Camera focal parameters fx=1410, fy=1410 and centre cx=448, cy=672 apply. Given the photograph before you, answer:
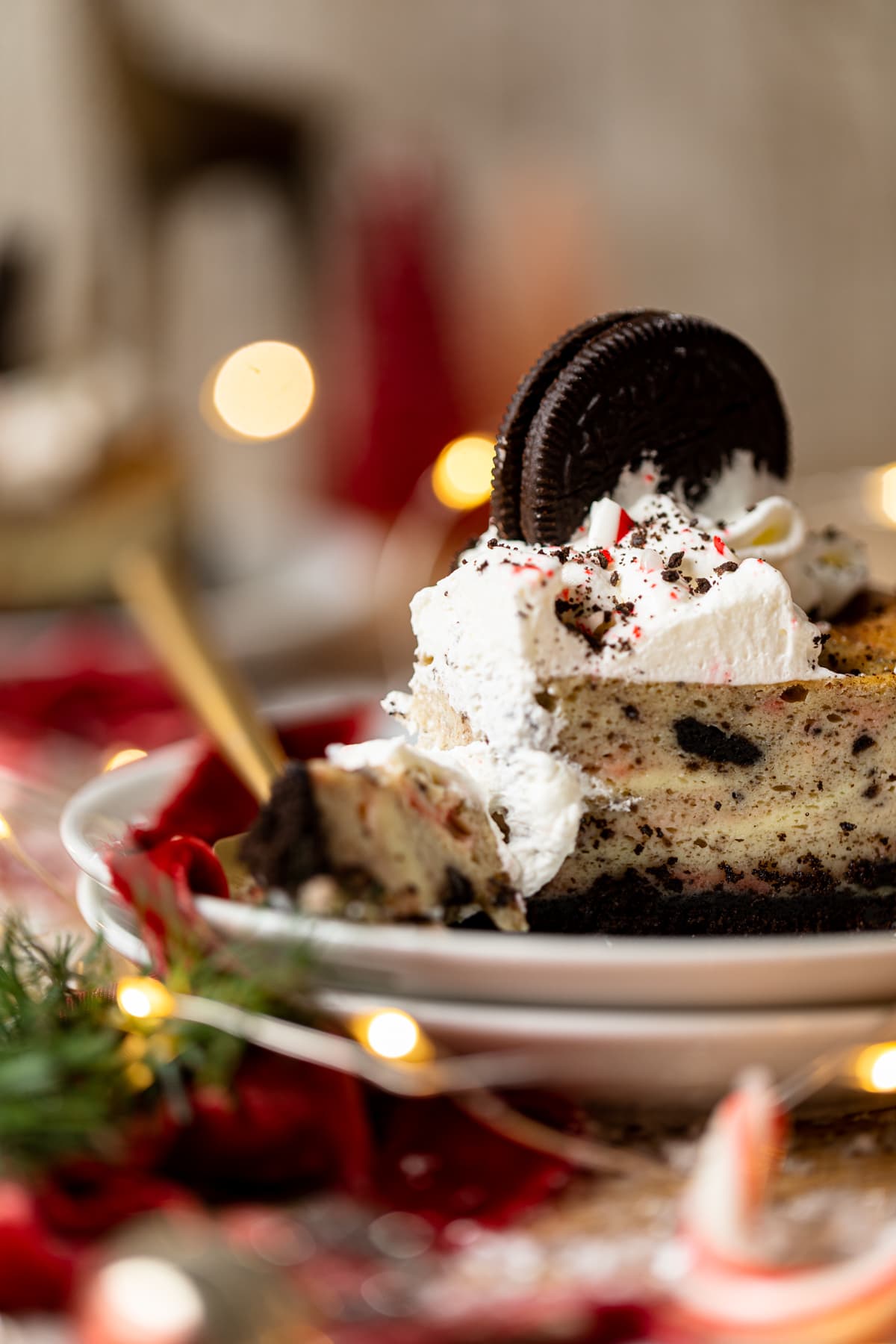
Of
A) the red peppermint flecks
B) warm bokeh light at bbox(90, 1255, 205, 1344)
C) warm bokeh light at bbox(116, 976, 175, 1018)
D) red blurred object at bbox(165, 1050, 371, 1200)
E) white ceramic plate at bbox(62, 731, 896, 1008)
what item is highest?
the red peppermint flecks

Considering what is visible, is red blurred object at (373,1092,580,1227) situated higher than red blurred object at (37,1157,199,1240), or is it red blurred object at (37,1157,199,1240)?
red blurred object at (373,1092,580,1227)

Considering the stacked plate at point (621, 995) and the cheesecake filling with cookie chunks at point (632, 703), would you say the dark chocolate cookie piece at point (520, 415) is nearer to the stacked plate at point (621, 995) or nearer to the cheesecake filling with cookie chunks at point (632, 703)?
the cheesecake filling with cookie chunks at point (632, 703)

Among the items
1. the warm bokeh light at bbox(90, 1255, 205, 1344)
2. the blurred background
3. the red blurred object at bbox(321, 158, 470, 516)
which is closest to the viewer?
the warm bokeh light at bbox(90, 1255, 205, 1344)

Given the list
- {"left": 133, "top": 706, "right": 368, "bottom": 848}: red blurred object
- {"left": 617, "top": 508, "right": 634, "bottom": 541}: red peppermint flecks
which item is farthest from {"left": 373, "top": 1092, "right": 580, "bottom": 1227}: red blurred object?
{"left": 617, "top": 508, "right": 634, "bottom": 541}: red peppermint flecks

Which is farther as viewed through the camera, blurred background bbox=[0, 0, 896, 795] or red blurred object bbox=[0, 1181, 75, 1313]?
blurred background bbox=[0, 0, 896, 795]

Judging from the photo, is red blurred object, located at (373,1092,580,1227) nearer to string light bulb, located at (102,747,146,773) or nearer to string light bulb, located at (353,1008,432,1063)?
string light bulb, located at (353,1008,432,1063)

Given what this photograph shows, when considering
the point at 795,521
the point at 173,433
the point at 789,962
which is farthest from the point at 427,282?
the point at 789,962

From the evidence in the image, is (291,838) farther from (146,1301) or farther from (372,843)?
(146,1301)
